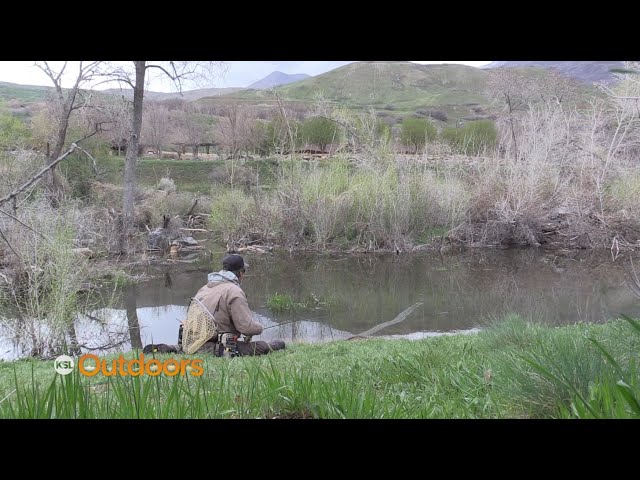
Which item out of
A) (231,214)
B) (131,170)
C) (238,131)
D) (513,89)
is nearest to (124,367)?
(131,170)

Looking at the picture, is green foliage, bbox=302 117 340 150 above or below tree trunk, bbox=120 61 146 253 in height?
above

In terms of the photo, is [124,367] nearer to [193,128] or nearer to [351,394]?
[351,394]

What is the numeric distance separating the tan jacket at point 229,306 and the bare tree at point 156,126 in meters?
33.2

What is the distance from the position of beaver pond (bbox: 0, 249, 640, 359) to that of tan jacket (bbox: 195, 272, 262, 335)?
10.7 ft

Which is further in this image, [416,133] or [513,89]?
[416,133]

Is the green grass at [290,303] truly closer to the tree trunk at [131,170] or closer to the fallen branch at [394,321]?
the fallen branch at [394,321]

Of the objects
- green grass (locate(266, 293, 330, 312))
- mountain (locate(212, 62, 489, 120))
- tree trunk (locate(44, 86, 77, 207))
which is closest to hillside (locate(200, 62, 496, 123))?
mountain (locate(212, 62, 489, 120))

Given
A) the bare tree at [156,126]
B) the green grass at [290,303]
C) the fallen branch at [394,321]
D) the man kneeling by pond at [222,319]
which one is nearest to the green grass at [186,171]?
the bare tree at [156,126]

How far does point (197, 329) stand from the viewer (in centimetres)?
654

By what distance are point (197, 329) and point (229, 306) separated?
733 mm

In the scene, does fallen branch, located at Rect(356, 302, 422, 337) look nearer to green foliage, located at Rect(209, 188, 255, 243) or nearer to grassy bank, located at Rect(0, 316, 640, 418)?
grassy bank, located at Rect(0, 316, 640, 418)

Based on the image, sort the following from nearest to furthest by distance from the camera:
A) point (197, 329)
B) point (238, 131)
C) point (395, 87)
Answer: point (197, 329), point (238, 131), point (395, 87)

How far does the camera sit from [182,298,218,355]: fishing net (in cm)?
640

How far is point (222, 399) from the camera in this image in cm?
202
